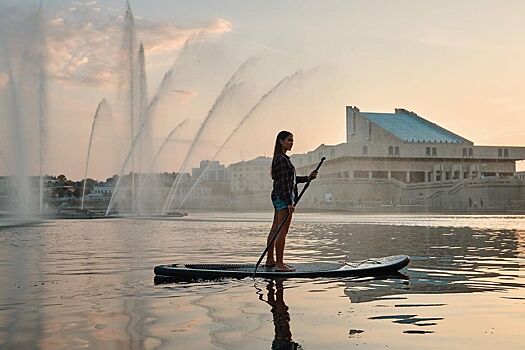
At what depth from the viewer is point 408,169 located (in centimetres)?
13250

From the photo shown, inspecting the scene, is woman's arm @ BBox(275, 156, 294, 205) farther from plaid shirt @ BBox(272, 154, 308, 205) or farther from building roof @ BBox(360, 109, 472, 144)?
building roof @ BBox(360, 109, 472, 144)

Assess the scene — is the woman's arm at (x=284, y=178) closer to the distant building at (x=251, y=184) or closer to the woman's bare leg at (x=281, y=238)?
the woman's bare leg at (x=281, y=238)

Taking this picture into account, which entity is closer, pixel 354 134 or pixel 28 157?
pixel 28 157

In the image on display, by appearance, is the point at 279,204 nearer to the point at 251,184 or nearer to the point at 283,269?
the point at 283,269

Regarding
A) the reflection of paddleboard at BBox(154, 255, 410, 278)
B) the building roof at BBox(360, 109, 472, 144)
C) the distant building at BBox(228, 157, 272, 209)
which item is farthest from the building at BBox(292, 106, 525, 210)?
the reflection of paddleboard at BBox(154, 255, 410, 278)

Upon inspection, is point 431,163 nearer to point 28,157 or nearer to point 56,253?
point 28,157

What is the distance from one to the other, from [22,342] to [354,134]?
165082 millimetres

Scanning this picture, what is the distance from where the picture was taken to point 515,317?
23.1 feet

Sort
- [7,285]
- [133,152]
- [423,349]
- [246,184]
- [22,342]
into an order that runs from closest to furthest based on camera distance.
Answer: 1. [423,349]
2. [22,342]
3. [7,285]
4. [133,152]
5. [246,184]

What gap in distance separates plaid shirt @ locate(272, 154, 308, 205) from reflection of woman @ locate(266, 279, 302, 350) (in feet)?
5.02

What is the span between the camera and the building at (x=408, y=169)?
3703 inches

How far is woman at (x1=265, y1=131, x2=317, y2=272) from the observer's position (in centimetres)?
1080

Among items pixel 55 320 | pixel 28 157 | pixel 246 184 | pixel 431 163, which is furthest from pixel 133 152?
pixel 246 184

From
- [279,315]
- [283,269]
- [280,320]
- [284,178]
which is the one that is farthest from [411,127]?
[280,320]
